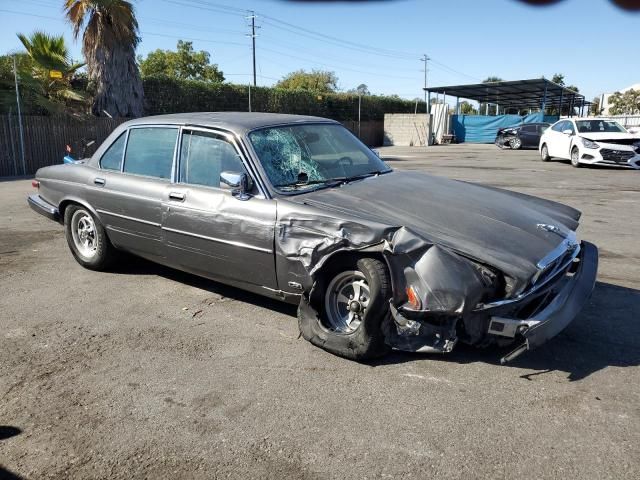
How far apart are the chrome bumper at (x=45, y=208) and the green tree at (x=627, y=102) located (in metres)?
65.3

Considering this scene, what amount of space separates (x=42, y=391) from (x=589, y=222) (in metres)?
7.48

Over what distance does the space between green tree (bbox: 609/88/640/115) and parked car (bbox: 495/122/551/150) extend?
39.2 m

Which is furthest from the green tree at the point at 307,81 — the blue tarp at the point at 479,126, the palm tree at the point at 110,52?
the palm tree at the point at 110,52

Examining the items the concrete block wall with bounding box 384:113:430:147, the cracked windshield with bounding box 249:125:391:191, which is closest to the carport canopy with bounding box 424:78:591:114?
the concrete block wall with bounding box 384:113:430:147

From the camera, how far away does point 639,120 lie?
3588 centimetres

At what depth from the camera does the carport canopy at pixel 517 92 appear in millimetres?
35656

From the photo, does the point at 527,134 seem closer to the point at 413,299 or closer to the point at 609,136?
the point at 609,136

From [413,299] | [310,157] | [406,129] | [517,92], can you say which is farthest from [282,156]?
[517,92]

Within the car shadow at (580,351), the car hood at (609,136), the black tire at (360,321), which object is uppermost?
the car hood at (609,136)

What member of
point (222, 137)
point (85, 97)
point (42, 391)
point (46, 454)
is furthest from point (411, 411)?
point (85, 97)

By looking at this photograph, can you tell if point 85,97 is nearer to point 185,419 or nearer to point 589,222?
point 589,222

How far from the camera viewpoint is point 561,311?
3.28 m

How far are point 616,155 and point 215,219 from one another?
14437mm

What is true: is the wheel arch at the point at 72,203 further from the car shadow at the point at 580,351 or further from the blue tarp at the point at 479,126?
the blue tarp at the point at 479,126
